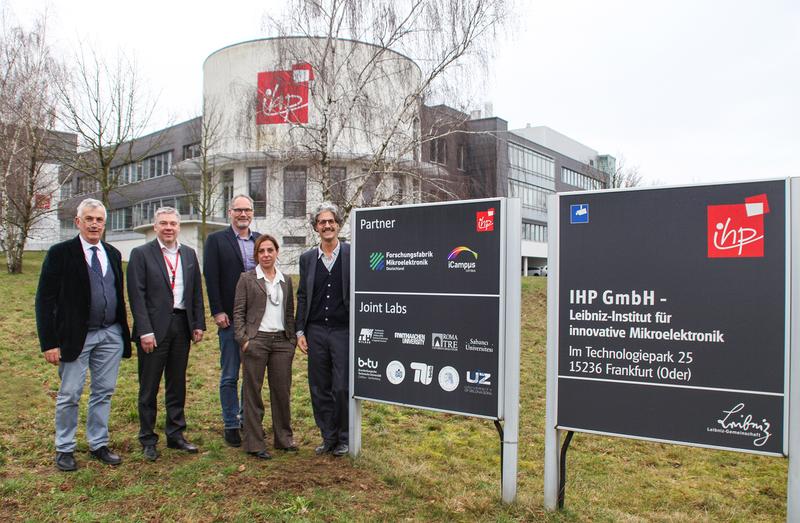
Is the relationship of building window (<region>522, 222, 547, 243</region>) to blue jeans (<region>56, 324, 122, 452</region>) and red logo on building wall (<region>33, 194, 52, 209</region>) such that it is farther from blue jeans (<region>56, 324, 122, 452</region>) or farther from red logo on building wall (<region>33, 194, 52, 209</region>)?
blue jeans (<region>56, 324, 122, 452</region>)

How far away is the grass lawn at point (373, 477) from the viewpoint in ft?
14.3

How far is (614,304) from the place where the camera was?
4.12 metres

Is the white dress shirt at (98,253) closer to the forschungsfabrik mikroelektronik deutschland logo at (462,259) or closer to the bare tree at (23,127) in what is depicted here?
the forschungsfabrik mikroelektronik deutschland logo at (462,259)

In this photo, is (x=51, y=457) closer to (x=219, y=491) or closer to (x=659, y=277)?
(x=219, y=491)

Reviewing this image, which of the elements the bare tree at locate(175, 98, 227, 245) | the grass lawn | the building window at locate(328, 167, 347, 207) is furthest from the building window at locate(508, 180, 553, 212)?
the grass lawn

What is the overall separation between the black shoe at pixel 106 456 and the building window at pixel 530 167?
46.7 meters

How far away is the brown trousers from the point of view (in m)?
5.44

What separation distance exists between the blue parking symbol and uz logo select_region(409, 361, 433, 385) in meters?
1.59

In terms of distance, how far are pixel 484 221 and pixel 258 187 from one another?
3213 centimetres

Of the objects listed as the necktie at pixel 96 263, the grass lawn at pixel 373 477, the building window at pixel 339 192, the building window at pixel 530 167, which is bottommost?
the grass lawn at pixel 373 477

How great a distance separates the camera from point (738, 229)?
148 inches

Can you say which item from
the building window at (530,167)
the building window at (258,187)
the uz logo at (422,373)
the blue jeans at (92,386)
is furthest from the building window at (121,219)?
the uz logo at (422,373)

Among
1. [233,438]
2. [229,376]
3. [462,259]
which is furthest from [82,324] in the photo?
[462,259]

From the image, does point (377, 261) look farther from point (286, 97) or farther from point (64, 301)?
point (286, 97)
